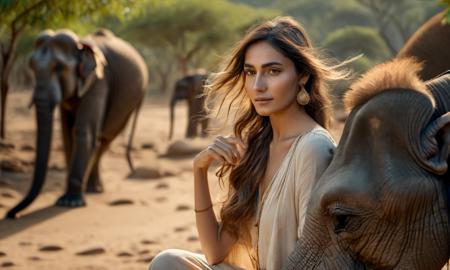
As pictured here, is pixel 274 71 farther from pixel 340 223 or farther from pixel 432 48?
pixel 432 48

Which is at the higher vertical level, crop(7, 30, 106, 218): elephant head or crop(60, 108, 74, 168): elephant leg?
crop(7, 30, 106, 218): elephant head

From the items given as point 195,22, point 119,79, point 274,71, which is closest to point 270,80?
point 274,71

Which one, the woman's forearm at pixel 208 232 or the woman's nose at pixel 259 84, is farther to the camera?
the woman's forearm at pixel 208 232

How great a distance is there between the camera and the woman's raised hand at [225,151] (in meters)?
3.12

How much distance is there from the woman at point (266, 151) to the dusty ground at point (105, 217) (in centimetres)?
95

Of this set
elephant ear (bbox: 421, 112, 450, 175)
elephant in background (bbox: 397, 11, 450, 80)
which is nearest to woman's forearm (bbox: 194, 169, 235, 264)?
elephant ear (bbox: 421, 112, 450, 175)

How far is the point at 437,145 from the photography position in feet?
7.31

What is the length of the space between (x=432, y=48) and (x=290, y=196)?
106 inches

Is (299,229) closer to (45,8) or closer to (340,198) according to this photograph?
(340,198)

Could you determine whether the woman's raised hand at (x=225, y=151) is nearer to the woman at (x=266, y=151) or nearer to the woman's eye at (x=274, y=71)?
the woman at (x=266, y=151)

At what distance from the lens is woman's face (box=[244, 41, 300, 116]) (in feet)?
10.2

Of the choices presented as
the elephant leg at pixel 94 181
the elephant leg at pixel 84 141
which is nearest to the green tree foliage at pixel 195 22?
the elephant leg at pixel 94 181

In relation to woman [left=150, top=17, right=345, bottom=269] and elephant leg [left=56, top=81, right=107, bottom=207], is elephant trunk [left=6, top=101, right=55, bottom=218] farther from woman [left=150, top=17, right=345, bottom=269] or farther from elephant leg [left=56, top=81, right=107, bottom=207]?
woman [left=150, top=17, right=345, bottom=269]

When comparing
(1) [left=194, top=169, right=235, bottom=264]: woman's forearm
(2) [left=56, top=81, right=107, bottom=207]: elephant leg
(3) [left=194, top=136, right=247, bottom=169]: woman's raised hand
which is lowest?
(2) [left=56, top=81, right=107, bottom=207]: elephant leg
